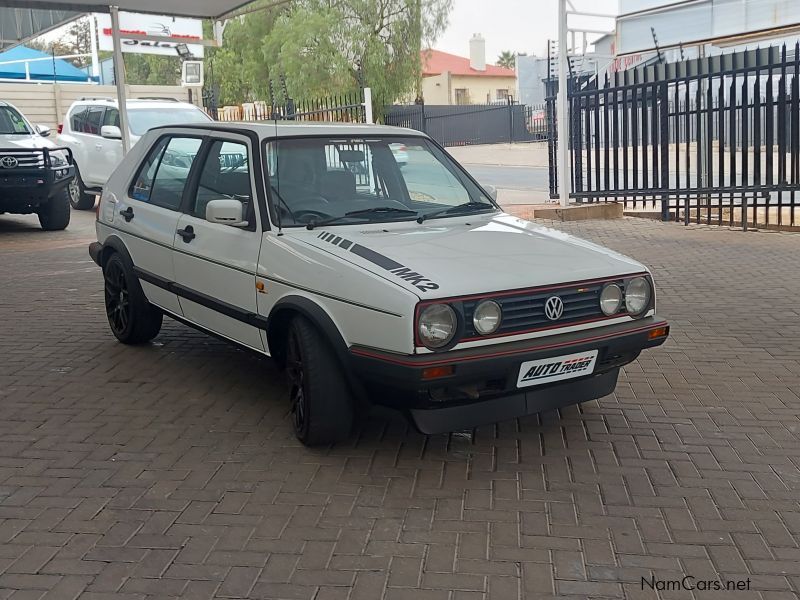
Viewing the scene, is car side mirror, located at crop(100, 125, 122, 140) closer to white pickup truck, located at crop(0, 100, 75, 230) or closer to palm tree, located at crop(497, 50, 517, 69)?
white pickup truck, located at crop(0, 100, 75, 230)

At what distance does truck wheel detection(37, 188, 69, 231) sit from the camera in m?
14.5

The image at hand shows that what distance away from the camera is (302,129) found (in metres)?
5.41

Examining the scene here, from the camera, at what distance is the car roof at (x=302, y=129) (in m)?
5.29

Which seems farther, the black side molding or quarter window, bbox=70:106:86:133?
quarter window, bbox=70:106:86:133

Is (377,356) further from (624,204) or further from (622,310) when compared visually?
(624,204)

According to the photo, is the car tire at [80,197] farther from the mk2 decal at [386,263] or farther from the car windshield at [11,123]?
the mk2 decal at [386,263]

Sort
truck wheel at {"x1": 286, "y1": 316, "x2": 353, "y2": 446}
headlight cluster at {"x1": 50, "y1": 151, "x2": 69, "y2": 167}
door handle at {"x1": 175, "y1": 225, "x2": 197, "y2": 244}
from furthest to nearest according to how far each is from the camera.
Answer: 1. headlight cluster at {"x1": 50, "y1": 151, "x2": 69, "y2": 167}
2. door handle at {"x1": 175, "y1": 225, "x2": 197, "y2": 244}
3. truck wheel at {"x1": 286, "y1": 316, "x2": 353, "y2": 446}

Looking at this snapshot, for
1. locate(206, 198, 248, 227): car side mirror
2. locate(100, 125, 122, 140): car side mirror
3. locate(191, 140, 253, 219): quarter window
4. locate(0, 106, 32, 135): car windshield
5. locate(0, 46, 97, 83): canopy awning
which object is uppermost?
locate(0, 46, 97, 83): canopy awning

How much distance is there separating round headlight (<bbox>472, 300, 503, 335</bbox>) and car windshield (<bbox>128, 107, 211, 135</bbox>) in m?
12.8

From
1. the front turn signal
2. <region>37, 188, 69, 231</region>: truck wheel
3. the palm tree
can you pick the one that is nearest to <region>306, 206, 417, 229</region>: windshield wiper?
the front turn signal

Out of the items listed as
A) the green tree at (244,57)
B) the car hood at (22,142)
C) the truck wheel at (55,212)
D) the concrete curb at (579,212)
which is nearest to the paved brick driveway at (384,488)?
the concrete curb at (579,212)

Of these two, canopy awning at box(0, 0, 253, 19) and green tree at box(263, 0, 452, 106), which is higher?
green tree at box(263, 0, 452, 106)

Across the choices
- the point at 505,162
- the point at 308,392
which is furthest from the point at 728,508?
the point at 505,162

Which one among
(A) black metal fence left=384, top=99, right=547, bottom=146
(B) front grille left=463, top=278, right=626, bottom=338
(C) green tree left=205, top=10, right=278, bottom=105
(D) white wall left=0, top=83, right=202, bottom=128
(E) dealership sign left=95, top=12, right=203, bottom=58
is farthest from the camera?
(C) green tree left=205, top=10, right=278, bottom=105
